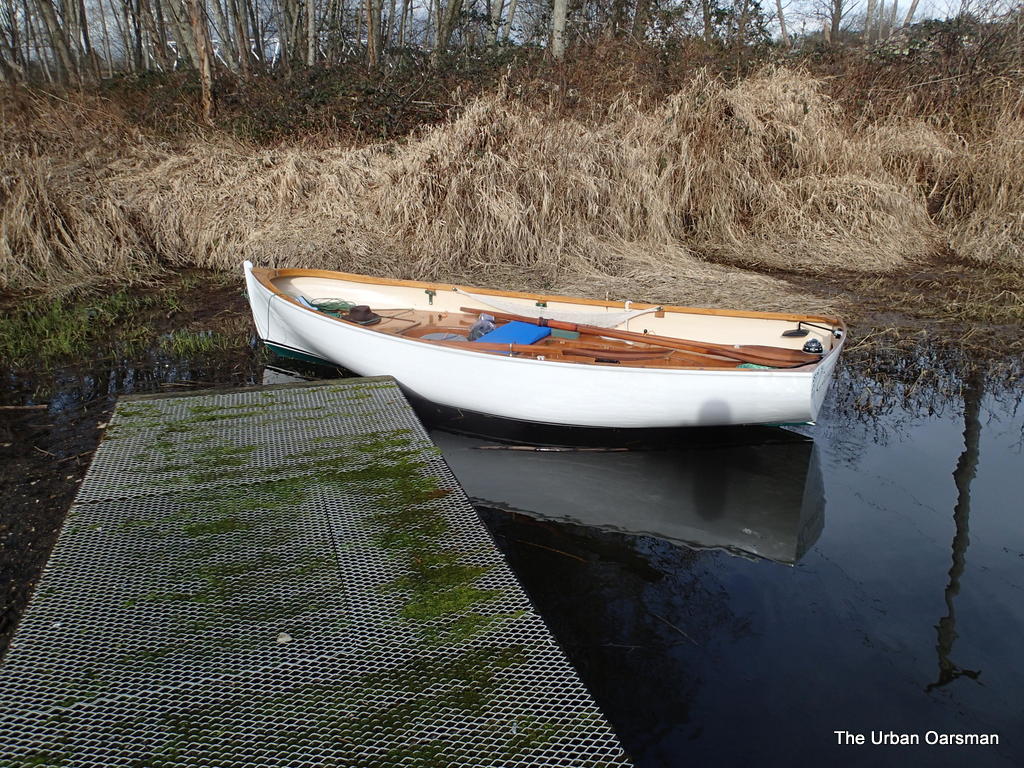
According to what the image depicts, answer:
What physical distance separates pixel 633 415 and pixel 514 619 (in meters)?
2.60

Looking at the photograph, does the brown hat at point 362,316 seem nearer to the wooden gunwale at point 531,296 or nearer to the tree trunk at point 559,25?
the wooden gunwale at point 531,296

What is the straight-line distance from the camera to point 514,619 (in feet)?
8.49

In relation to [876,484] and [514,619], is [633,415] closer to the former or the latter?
[876,484]

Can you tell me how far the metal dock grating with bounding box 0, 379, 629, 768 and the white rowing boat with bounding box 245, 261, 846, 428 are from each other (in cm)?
145

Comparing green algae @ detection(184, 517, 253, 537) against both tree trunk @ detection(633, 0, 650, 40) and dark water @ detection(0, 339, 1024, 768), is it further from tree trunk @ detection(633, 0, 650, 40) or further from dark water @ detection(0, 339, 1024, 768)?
tree trunk @ detection(633, 0, 650, 40)

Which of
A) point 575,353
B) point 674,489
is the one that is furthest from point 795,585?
point 575,353

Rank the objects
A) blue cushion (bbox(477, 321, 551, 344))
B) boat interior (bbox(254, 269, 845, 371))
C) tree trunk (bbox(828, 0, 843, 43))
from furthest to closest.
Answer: tree trunk (bbox(828, 0, 843, 43)), blue cushion (bbox(477, 321, 551, 344)), boat interior (bbox(254, 269, 845, 371))

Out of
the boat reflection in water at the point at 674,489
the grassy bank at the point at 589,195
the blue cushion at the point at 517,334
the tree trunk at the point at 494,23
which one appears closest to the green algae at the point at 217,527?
the boat reflection in water at the point at 674,489

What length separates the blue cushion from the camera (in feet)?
19.0

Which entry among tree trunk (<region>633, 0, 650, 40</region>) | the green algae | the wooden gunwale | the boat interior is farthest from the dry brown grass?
the green algae

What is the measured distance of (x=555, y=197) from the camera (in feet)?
32.2

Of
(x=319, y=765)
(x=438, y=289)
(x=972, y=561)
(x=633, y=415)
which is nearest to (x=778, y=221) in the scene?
(x=438, y=289)

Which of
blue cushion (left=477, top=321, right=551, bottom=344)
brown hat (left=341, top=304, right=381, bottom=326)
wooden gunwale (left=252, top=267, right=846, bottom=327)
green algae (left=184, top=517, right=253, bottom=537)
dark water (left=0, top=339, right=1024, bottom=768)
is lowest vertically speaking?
dark water (left=0, top=339, right=1024, bottom=768)

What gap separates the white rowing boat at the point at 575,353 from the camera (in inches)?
186
